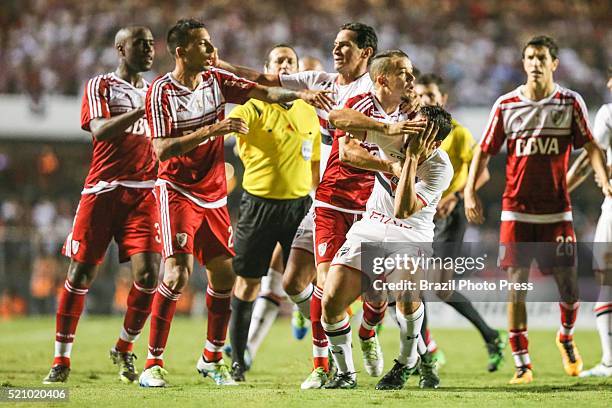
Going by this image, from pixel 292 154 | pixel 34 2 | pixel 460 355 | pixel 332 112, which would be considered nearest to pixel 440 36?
pixel 34 2

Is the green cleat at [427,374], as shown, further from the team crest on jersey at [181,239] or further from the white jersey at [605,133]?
the white jersey at [605,133]

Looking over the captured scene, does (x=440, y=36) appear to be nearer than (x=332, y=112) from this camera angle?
No

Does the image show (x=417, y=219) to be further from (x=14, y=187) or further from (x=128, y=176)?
(x=14, y=187)

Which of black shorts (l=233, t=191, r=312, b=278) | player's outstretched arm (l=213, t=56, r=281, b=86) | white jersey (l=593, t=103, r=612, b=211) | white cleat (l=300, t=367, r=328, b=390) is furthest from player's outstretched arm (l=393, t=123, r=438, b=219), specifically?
white jersey (l=593, t=103, r=612, b=211)

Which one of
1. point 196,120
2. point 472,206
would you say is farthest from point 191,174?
point 472,206

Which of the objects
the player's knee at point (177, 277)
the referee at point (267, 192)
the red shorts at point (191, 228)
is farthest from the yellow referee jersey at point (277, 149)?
the player's knee at point (177, 277)

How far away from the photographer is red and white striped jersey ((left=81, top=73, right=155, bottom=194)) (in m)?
7.45

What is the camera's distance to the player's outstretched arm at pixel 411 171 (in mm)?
5996

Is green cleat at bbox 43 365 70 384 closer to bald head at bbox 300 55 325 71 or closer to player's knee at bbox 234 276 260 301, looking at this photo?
player's knee at bbox 234 276 260 301

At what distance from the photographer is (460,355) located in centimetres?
1038

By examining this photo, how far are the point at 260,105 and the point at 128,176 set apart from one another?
1.31 meters

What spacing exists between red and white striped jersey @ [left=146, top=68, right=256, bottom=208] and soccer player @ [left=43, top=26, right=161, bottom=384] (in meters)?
0.50

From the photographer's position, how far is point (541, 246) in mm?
7766

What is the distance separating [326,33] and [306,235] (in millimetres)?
14248
